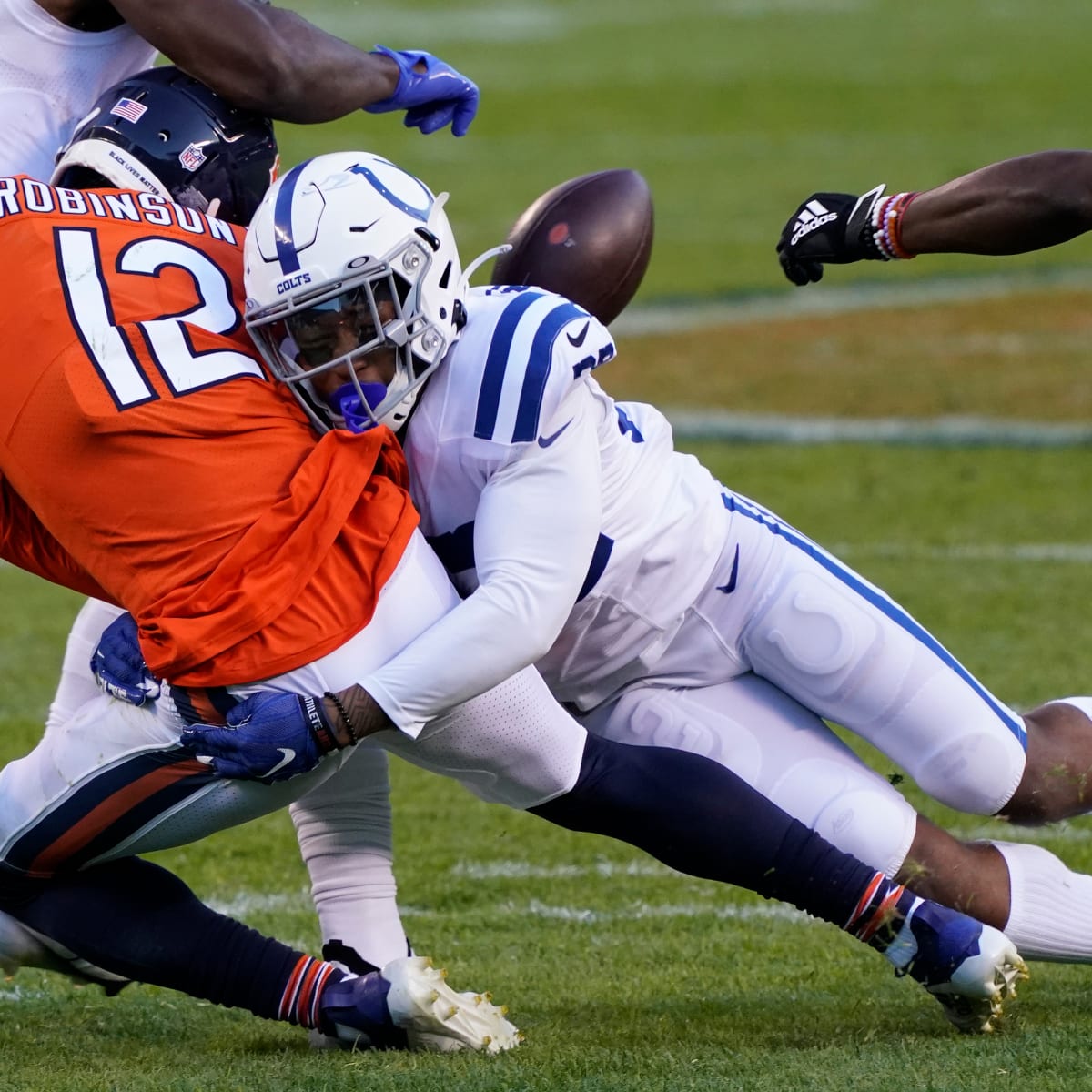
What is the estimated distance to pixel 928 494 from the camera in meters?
6.67

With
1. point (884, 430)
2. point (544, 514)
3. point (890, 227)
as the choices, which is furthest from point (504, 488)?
point (884, 430)

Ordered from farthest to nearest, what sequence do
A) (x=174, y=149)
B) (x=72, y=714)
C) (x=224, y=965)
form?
(x=72, y=714)
(x=174, y=149)
(x=224, y=965)

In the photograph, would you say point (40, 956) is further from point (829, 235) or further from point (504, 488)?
point (829, 235)

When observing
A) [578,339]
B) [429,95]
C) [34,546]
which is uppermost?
[429,95]

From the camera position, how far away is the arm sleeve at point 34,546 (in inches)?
117

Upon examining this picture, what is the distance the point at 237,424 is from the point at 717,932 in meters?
1.29

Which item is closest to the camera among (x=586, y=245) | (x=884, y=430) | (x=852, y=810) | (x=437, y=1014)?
(x=437, y=1014)

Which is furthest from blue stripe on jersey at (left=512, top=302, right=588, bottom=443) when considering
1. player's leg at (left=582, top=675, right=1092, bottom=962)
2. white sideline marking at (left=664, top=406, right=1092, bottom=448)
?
white sideline marking at (left=664, top=406, right=1092, bottom=448)

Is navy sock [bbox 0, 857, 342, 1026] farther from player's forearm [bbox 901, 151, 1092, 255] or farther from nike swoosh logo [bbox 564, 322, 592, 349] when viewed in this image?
player's forearm [bbox 901, 151, 1092, 255]

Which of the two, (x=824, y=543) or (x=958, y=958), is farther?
(x=824, y=543)

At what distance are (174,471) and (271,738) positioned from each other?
1.21 feet

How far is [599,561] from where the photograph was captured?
3.03 m

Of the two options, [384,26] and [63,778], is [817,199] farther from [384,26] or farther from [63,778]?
[384,26]

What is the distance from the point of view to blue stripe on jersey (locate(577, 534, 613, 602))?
9.93 ft
